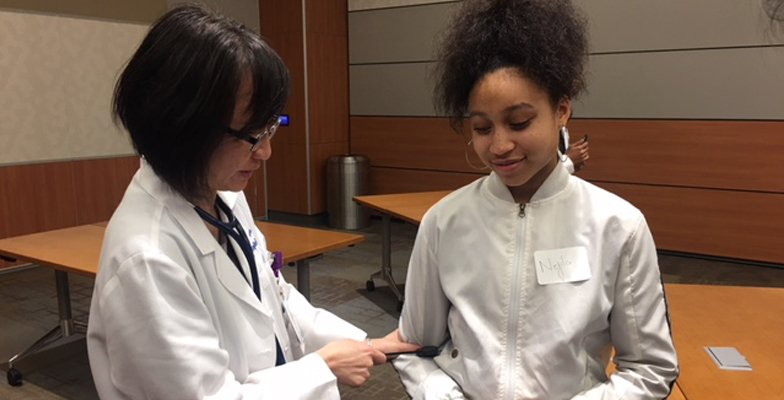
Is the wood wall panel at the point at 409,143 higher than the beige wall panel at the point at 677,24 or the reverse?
the reverse

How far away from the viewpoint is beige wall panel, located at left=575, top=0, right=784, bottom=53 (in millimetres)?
4508

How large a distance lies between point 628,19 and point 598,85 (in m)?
0.58

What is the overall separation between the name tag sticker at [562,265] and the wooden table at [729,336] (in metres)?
0.49

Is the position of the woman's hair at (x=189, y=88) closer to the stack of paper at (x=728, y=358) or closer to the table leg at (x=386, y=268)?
the stack of paper at (x=728, y=358)

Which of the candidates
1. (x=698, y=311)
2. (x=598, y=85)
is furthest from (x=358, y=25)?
(x=698, y=311)

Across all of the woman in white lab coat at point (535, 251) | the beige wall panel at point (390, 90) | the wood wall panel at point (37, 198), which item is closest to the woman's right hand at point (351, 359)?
the woman in white lab coat at point (535, 251)

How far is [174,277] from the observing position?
974mm

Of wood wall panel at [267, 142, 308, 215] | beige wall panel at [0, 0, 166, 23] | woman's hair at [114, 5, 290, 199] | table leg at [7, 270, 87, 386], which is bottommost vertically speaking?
table leg at [7, 270, 87, 386]

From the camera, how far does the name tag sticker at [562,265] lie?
3.55 feet

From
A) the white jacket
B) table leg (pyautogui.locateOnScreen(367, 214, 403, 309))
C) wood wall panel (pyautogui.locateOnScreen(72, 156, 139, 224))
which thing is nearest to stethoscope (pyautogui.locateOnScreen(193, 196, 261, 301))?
the white jacket

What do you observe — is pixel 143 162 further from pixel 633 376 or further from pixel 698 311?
pixel 698 311

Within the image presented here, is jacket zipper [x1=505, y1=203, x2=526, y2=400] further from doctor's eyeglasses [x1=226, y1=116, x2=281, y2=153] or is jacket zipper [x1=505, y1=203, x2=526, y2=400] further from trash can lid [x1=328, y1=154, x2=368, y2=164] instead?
trash can lid [x1=328, y1=154, x2=368, y2=164]

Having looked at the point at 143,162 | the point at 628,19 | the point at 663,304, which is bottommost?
the point at 663,304

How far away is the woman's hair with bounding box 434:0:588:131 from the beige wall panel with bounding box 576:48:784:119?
11.8 ft
